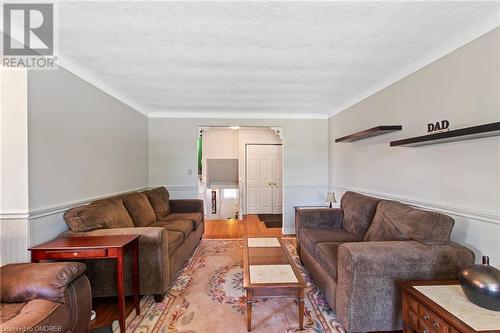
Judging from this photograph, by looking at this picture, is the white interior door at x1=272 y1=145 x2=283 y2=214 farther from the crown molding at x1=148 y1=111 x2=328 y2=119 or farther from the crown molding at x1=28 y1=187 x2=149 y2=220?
the crown molding at x1=28 y1=187 x2=149 y2=220

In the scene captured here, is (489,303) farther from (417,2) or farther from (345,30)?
(345,30)

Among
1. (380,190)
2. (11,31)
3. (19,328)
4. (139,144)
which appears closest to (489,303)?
(380,190)

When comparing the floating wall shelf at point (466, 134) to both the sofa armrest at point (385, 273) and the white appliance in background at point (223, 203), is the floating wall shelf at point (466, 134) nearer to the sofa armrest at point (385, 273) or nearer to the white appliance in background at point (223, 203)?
the sofa armrest at point (385, 273)

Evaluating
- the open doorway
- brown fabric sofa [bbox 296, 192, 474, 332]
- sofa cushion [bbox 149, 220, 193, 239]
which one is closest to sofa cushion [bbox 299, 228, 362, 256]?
brown fabric sofa [bbox 296, 192, 474, 332]

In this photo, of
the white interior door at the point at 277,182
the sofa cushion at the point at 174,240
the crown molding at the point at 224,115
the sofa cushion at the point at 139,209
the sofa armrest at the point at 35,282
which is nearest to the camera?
the sofa armrest at the point at 35,282

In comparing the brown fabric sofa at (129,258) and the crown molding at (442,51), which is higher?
the crown molding at (442,51)

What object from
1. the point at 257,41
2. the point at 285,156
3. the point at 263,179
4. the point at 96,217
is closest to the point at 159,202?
the point at 96,217

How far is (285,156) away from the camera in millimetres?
4730

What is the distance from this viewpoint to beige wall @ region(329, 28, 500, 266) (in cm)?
171

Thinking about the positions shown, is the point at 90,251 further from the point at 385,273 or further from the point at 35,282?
the point at 385,273

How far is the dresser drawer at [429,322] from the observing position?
4.16 ft

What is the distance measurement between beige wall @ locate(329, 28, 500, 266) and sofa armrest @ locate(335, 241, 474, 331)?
33 cm

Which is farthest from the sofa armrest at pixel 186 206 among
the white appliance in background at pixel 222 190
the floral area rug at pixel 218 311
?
the white appliance in background at pixel 222 190

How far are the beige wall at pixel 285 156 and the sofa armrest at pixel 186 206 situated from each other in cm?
50
